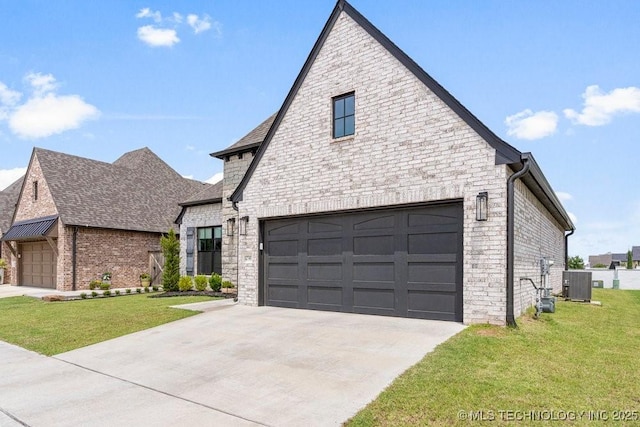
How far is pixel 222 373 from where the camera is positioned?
6000 mm

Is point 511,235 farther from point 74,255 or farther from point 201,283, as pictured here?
point 74,255

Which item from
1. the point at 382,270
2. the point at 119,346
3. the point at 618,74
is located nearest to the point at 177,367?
the point at 119,346

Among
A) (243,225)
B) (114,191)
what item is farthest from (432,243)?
(114,191)

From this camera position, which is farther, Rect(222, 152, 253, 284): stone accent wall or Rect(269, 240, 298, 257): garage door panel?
Rect(222, 152, 253, 284): stone accent wall

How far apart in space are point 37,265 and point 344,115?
22818 millimetres

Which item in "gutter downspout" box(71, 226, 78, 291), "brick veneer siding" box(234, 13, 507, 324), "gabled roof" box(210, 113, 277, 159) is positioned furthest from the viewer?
"gutter downspout" box(71, 226, 78, 291)

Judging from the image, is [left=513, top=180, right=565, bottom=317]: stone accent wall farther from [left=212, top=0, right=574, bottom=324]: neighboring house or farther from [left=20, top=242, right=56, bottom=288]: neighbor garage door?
[left=20, top=242, right=56, bottom=288]: neighbor garage door

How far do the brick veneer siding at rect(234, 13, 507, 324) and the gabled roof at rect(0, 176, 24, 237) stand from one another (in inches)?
940

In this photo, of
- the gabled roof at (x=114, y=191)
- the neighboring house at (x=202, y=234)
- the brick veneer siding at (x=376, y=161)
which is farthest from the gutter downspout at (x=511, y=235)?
the gabled roof at (x=114, y=191)

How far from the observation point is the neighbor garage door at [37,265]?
22327 mm

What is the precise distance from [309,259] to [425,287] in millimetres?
3418

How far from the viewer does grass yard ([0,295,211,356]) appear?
8.66m

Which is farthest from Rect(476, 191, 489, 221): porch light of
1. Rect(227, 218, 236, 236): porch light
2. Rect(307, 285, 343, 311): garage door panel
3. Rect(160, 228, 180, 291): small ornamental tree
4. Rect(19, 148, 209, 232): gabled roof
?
Rect(19, 148, 209, 232): gabled roof

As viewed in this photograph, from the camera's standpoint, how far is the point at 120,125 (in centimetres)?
1825
